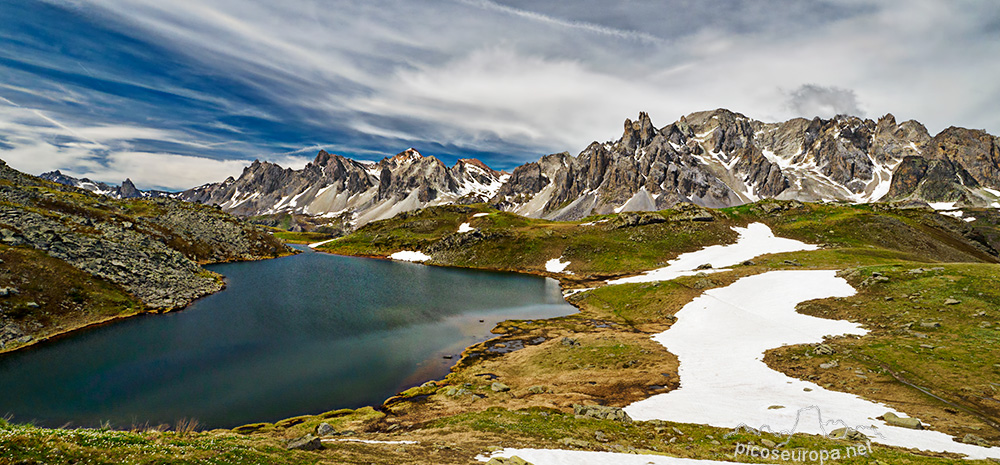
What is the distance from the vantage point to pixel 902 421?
21.2 meters

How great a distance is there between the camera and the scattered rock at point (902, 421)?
68.2 feet

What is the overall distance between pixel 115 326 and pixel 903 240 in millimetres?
169009

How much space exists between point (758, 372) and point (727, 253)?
78.1 metres

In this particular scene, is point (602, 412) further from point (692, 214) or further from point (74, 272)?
point (692, 214)

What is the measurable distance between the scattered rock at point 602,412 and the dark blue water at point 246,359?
1778 centimetres

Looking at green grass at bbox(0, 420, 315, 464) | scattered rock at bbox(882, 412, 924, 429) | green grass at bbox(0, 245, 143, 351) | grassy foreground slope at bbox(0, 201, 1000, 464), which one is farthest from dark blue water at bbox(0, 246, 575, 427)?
scattered rock at bbox(882, 412, 924, 429)

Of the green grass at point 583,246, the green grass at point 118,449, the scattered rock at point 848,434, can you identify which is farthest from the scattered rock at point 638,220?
the green grass at point 118,449

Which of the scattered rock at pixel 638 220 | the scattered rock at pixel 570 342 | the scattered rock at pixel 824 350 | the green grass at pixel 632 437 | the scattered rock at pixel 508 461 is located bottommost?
the scattered rock at pixel 570 342

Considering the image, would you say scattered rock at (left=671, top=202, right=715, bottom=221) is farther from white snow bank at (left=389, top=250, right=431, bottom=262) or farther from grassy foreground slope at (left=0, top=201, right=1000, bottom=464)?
white snow bank at (left=389, top=250, right=431, bottom=262)

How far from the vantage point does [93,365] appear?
3519 centimetres

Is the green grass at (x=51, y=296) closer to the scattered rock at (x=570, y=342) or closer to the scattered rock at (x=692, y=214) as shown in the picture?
the scattered rock at (x=570, y=342)

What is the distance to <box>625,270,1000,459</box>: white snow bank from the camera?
22.6m

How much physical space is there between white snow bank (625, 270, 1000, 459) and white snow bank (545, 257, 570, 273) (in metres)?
57.4

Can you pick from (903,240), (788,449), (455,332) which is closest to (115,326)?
(455,332)
